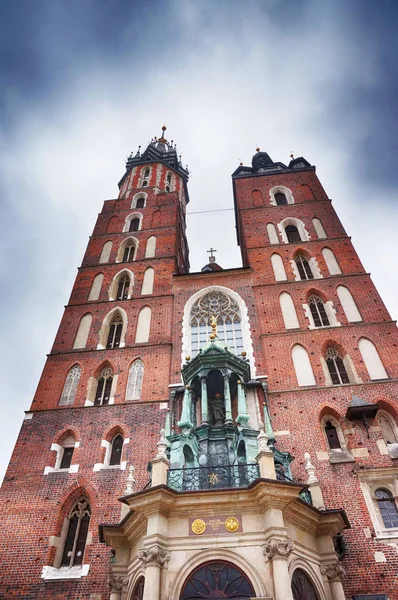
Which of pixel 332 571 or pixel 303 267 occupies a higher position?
→ pixel 303 267

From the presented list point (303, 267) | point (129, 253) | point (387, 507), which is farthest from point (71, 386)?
point (303, 267)

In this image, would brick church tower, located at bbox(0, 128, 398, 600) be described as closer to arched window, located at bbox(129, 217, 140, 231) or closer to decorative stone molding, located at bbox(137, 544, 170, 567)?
decorative stone molding, located at bbox(137, 544, 170, 567)

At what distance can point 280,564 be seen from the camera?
9.95 m

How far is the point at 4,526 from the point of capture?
14.9 meters

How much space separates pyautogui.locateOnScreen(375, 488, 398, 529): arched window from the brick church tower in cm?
4

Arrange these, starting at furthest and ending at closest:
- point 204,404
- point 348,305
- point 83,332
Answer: point 83,332
point 348,305
point 204,404

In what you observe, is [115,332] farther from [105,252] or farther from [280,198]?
[280,198]

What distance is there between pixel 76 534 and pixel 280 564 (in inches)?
304

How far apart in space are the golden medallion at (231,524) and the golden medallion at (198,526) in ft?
1.75

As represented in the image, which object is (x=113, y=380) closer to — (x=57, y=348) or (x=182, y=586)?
(x=57, y=348)

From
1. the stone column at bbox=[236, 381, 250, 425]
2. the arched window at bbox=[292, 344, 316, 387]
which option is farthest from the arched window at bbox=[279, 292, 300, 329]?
the stone column at bbox=[236, 381, 250, 425]

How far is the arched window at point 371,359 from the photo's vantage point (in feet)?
58.3

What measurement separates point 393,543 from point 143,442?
28.1 ft

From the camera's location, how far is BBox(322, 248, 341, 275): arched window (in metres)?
22.9
